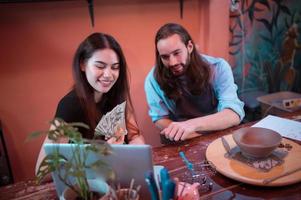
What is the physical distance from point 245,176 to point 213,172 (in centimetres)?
11

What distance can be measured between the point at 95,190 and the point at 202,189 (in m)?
0.34

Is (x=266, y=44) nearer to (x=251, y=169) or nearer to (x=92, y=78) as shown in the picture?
(x=92, y=78)

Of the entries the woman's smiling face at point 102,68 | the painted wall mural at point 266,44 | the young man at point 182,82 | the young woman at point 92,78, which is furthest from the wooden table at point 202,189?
the painted wall mural at point 266,44

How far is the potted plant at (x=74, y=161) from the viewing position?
608mm

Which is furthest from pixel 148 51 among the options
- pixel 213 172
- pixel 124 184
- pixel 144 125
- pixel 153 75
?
pixel 124 184

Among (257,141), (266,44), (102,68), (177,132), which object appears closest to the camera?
(257,141)

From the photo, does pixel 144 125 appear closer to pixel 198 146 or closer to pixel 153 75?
pixel 153 75

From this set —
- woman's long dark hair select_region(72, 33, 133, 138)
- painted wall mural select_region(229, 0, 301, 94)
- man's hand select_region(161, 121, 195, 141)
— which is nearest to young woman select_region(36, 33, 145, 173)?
woman's long dark hair select_region(72, 33, 133, 138)

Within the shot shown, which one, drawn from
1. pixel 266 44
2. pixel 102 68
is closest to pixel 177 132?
pixel 102 68

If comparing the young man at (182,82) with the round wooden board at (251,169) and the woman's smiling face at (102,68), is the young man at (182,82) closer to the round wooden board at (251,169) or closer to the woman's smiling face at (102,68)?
the woman's smiling face at (102,68)

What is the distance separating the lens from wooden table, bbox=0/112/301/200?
2.67ft

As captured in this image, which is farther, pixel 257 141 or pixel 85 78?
pixel 85 78

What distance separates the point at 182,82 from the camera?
1776mm

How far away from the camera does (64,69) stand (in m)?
1.98
